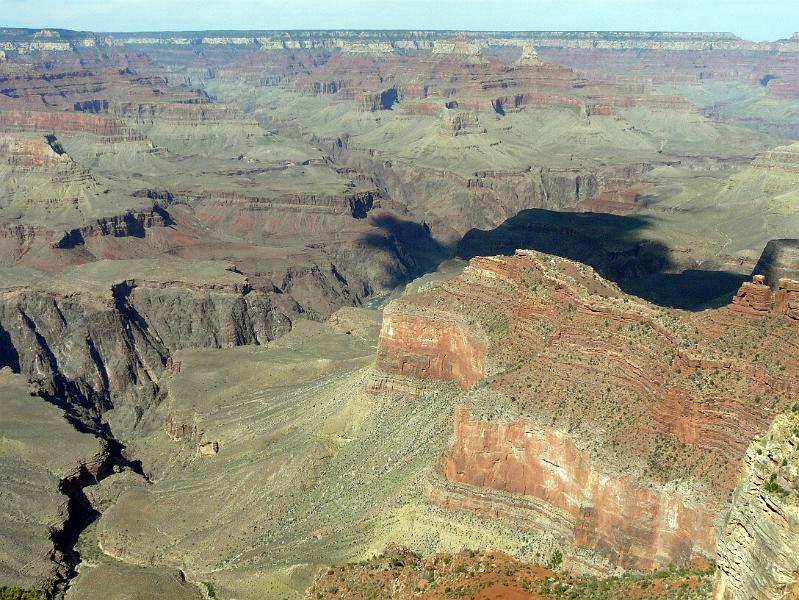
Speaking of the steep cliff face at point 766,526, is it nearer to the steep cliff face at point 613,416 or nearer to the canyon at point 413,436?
the canyon at point 413,436

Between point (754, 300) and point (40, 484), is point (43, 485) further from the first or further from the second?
point (754, 300)

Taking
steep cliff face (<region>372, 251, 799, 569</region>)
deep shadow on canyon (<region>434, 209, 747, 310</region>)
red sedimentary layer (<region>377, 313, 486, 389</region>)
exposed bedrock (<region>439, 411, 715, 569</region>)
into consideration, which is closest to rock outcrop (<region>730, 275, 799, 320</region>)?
steep cliff face (<region>372, 251, 799, 569</region>)

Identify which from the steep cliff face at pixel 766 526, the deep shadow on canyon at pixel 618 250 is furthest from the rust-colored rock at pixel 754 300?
the deep shadow on canyon at pixel 618 250

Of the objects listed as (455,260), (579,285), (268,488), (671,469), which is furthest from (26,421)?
(455,260)

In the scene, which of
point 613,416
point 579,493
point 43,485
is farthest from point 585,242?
point 579,493

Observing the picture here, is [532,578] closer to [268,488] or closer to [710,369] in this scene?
[710,369]

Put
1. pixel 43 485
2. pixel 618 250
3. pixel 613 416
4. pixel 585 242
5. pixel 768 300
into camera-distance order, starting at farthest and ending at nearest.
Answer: pixel 585 242 < pixel 618 250 < pixel 43 485 < pixel 768 300 < pixel 613 416

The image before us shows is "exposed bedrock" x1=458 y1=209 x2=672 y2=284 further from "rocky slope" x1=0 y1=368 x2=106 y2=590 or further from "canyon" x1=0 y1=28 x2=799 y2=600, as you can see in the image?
"rocky slope" x1=0 y1=368 x2=106 y2=590
